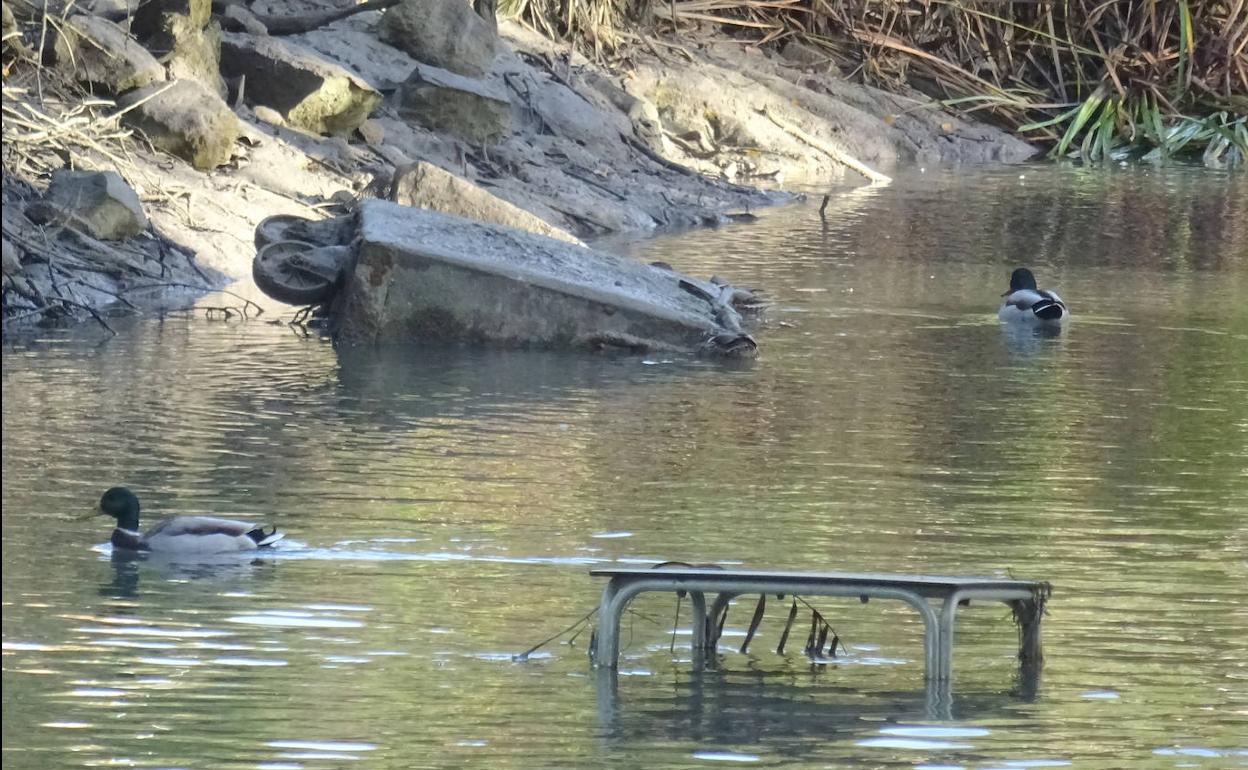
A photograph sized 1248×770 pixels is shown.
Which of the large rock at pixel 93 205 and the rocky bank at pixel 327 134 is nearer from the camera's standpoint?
the large rock at pixel 93 205

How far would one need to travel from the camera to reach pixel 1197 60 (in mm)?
32469

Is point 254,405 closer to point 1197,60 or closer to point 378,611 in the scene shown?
point 378,611

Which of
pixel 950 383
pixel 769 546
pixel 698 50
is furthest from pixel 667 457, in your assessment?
pixel 698 50

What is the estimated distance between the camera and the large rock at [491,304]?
508 inches

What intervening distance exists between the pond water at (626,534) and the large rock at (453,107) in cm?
568

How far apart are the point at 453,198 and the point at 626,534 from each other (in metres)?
8.00

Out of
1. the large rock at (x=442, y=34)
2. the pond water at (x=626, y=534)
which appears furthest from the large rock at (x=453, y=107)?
the pond water at (x=626, y=534)

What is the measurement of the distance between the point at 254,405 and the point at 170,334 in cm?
230

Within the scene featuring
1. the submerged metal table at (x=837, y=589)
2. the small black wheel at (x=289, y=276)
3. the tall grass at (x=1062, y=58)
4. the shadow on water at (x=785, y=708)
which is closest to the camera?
the shadow on water at (x=785, y=708)

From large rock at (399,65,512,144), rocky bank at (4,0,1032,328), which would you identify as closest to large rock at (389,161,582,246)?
rocky bank at (4,0,1032,328)

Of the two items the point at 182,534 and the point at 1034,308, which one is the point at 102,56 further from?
the point at 182,534

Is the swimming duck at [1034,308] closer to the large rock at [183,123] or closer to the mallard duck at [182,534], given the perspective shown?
the large rock at [183,123]

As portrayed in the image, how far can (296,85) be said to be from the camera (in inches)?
746

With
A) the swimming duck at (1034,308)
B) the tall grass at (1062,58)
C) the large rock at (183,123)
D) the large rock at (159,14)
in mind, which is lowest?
the swimming duck at (1034,308)
